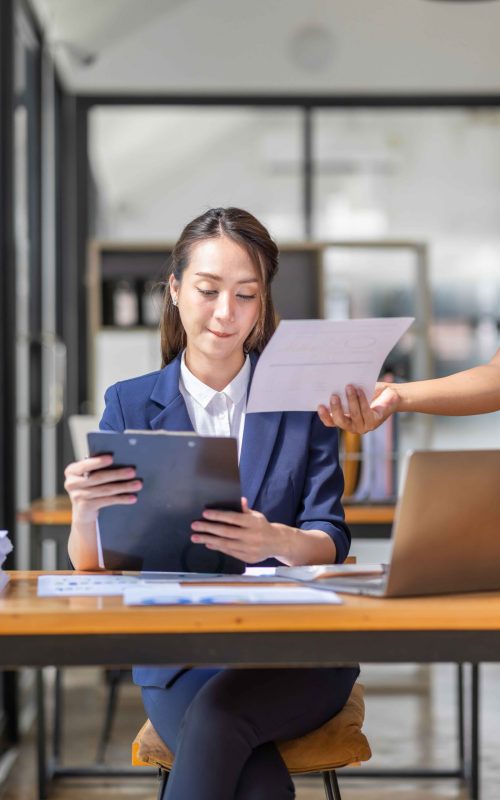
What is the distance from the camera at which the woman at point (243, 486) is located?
1666mm

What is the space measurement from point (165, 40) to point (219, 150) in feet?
1.96

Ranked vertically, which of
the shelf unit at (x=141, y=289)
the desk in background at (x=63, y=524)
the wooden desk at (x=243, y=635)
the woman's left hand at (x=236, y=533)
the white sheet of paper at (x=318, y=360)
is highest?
the shelf unit at (x=141, y=289)

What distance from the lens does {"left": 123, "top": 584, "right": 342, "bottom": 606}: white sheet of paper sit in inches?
58.4

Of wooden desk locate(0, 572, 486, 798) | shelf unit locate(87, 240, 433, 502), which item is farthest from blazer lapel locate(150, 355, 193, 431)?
shelf unit locate(87, 240, 433, 502)

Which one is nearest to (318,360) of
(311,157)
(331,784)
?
(331,784)

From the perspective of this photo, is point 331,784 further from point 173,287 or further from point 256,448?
point 173,287

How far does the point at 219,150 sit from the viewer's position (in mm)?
5773

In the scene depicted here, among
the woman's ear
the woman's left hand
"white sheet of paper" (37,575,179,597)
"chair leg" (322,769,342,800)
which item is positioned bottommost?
"chair leg" (322,769,342,800)

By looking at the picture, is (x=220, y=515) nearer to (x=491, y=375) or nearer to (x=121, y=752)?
(x=491, y=375)

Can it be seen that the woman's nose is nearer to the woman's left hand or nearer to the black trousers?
the woman's left hand

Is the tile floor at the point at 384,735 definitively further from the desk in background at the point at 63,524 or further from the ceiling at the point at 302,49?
the ceiling at the point at 302,49

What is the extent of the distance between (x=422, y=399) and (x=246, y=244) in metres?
0.44

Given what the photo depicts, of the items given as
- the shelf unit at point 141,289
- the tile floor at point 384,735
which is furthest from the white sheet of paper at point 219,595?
the shelf unit at point 141,289

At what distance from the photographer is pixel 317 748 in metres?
1.84
